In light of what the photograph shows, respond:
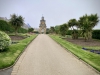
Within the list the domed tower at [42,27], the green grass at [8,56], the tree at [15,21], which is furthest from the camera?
the domed tower at [42,27]

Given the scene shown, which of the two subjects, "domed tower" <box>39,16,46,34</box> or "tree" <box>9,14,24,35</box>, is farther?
"domed tower" <box>39,16,46,34</box>

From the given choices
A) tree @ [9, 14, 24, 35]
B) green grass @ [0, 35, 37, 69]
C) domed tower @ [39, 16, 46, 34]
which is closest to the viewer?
green grass @ [0, 35, 37, 69]

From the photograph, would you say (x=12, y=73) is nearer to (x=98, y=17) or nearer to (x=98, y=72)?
(x=98, y=72)

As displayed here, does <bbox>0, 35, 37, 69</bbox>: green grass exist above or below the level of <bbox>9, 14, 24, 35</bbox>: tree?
below

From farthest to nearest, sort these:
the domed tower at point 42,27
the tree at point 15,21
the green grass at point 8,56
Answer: the domed tower at point 42,27, the tree at point 15,21, the green grass at point 8,56

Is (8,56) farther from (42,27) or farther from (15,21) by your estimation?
(42,27)

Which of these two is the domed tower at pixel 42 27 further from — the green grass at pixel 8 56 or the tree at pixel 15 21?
the green grass at pixel 8 56

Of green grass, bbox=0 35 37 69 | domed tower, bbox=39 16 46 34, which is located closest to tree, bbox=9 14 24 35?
green grass, bbox=0 35 37 69

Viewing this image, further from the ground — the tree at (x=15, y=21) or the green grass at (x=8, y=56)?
the tree at (x=15, y=21)

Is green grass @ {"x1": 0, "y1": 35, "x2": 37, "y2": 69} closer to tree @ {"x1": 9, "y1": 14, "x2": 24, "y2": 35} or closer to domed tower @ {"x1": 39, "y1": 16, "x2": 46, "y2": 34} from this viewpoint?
tree @ {"x1": 9, "y1": 14, "x2": 24, "y2": 35}

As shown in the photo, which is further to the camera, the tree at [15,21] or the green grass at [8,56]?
the tree at [15,21]

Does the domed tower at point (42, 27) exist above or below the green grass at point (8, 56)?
above

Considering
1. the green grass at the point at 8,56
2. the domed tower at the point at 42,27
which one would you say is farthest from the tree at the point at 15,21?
the domed tower at the point at 42,27

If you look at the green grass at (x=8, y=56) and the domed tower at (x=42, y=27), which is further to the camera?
the domed tower at (x=42, y=27)
